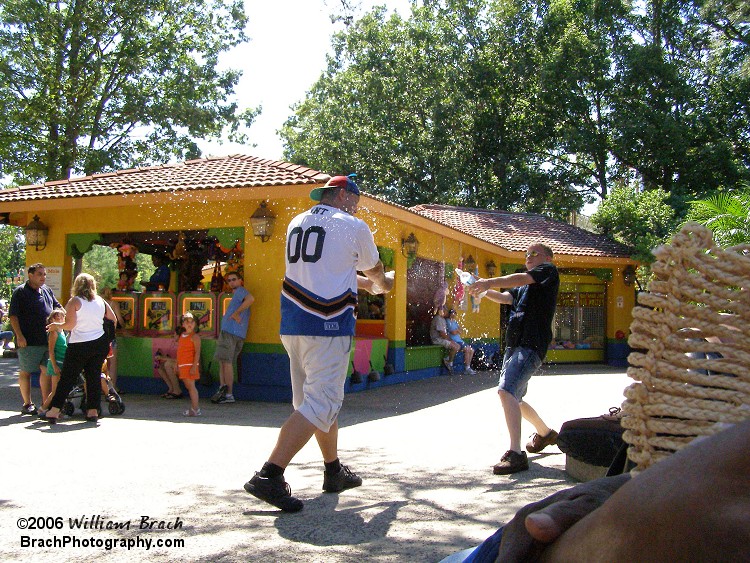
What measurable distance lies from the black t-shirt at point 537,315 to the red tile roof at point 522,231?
11812mm

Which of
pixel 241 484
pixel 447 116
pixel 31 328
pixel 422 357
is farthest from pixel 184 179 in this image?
pixel 447 116

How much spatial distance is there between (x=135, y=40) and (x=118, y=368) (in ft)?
44.1


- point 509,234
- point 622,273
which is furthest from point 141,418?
point 622,273

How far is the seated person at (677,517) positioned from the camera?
68cm

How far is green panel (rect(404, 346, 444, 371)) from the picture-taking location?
1375 centimetres

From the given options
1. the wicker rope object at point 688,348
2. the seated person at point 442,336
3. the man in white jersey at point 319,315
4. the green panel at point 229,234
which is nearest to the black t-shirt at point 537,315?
the man in white jersey at point 319,315

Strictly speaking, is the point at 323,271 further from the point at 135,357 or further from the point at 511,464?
the point at 135,357

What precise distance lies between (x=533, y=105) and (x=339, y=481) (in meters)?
26.0

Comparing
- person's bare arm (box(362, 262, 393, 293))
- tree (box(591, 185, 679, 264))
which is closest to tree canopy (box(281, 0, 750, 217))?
tree (box(591, 185, 679, 264))

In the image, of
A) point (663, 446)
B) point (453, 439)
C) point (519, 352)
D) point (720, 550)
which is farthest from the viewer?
point (453, 439)

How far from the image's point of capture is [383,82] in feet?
95.0

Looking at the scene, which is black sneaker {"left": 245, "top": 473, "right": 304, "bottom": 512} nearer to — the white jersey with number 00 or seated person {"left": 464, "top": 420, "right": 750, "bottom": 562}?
the white jersey with number 00

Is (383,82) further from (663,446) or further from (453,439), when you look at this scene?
(663,446)

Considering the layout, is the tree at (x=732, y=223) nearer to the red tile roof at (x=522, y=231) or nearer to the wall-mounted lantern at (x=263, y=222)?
the wall-mounted lantern at (x=263, y=222)
